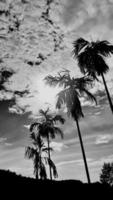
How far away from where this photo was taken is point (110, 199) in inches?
429

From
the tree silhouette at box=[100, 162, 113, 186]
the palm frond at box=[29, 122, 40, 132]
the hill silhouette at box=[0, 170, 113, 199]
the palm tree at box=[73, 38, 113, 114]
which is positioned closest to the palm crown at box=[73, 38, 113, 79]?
the palm tree at box=[73, 38, 113, 114]

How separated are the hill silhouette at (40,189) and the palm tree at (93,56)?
8673 mm

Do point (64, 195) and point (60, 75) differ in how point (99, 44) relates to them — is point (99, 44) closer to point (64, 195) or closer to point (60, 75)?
point (60, 75)

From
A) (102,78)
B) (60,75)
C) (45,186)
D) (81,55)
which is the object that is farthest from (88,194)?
(60,75)

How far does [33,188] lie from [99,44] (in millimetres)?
13749

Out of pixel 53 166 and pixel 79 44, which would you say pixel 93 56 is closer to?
pixel 79 44

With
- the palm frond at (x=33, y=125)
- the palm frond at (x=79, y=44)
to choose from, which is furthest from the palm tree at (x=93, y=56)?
the palm frond at (x=33, y=125)

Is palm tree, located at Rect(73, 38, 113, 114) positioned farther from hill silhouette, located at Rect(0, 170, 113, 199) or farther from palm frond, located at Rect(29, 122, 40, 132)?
palm frond, located at Rect(29, 122, 40, 132)

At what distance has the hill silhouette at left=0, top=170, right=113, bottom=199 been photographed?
795cm

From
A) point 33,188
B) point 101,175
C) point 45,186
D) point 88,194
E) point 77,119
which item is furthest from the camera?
point 101,175

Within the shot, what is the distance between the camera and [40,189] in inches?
361

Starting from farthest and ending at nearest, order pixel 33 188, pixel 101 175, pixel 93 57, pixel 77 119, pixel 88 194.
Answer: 1. pixel 101 175
2. pixel 77 119
3. pixel 93 57
4. pixel 88 194
5. pixel 33 188

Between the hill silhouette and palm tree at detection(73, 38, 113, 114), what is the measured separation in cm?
867

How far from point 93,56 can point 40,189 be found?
40.9 feet
